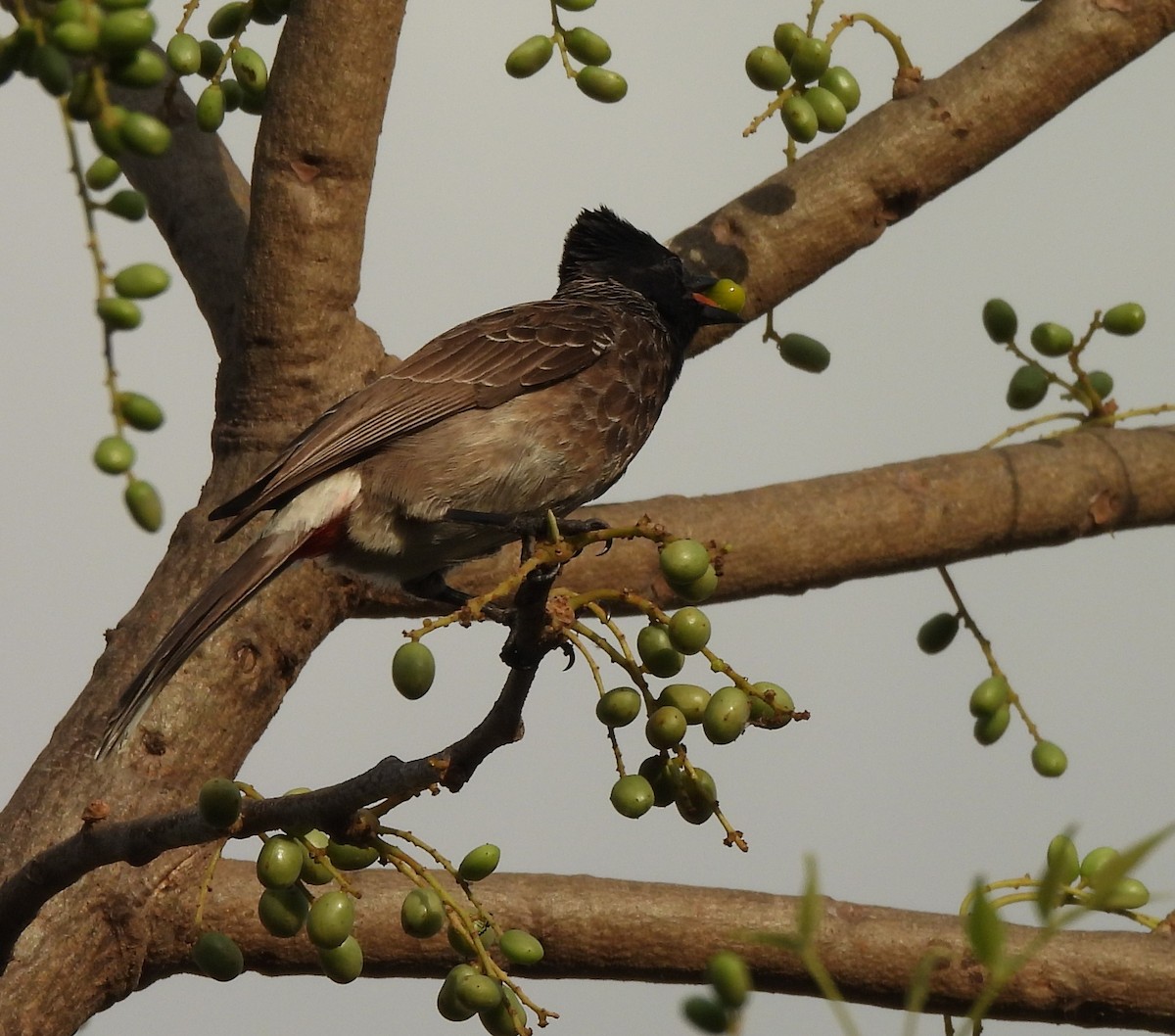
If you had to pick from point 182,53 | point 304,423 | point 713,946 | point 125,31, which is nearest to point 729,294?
point 304,423

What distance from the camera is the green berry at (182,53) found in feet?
9.46

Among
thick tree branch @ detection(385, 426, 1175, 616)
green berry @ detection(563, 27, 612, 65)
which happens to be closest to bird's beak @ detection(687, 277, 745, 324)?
thick tree branch @ detection(385, 426, 1175, 616)

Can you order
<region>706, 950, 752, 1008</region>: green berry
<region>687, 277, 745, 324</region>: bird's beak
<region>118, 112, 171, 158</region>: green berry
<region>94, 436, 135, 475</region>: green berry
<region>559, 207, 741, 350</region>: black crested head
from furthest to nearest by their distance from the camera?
<region>559, 207, 741, 350</region>: black crested head, <region>687, 277, 745, 324</region>: bird's beak, <region>94, 436, 135, 475</region>: green berry, <region>118, 112, 171, 158</region>: green berry, <region>706, 950, 752, 1008</region>: green berry

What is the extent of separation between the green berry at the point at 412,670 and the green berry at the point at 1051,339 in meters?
1.91

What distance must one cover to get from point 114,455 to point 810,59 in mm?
1892

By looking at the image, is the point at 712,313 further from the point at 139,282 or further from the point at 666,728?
the point at 139,282

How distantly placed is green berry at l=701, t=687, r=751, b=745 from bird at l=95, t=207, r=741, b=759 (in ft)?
3.86

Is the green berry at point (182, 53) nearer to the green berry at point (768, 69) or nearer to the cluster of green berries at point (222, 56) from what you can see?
the cluster of green berries at point (222, 56)

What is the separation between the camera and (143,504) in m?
1.91

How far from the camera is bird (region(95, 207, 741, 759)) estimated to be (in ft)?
10.6

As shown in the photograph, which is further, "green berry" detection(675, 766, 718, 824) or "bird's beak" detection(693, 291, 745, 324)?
"bird's beak" detection(693, 291, 745, 324)

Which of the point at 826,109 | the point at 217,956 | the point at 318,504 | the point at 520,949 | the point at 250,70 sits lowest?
the point at 217,956

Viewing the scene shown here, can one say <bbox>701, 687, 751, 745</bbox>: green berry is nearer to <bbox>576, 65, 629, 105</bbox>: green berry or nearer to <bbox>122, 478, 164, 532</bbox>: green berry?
<bbox>122, 478, 164, 532</bbox>: green berry

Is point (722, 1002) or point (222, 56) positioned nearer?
point (722, 1002)
